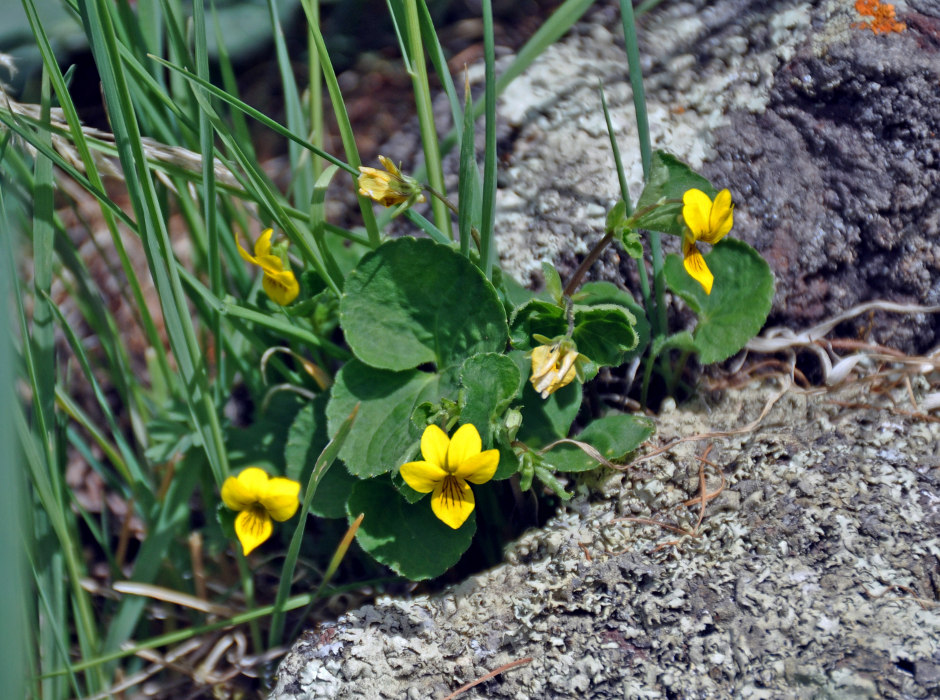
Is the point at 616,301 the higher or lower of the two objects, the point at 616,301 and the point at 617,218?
the lower

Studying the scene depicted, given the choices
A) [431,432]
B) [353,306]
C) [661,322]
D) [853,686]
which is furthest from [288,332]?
[853,686]

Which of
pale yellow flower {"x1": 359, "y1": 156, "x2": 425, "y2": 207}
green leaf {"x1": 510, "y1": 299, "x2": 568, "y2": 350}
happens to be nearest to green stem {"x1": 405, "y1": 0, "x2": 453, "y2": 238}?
pale yellow flower {"x1": 359, "y1": 156, "x2": 425, "y2": 207}

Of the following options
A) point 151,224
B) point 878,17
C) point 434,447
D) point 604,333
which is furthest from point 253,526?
point 878,17

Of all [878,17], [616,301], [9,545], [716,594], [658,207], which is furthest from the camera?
[878,17]

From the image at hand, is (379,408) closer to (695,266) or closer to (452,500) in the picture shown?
(452,500)

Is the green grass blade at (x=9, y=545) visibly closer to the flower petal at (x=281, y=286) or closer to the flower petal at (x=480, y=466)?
the flower petal at (x=480, y=466)

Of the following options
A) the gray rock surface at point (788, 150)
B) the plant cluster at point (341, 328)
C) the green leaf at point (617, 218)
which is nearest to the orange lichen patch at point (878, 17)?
the gray rock surface at point (788, 150)

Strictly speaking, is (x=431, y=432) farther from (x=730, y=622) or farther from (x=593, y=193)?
(x=593, y=193)
